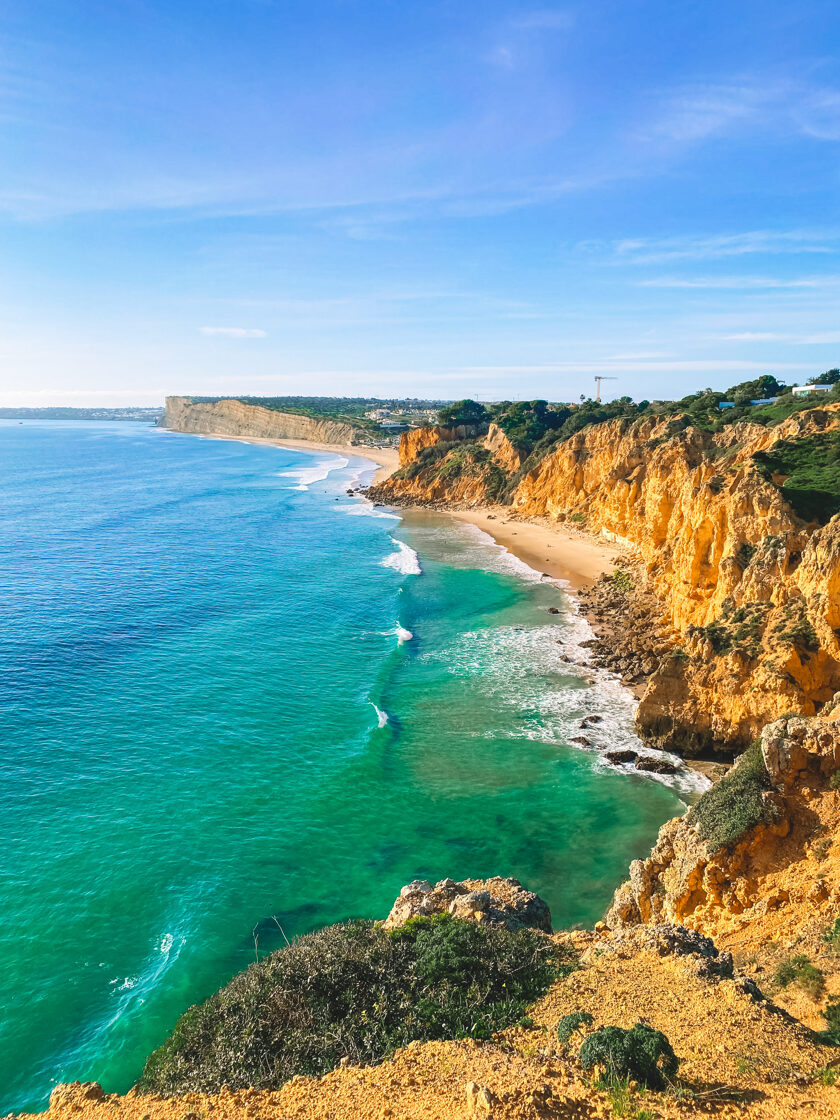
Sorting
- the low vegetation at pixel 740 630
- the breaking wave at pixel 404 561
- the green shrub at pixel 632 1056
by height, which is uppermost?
the low vegetation at pixel 740 630

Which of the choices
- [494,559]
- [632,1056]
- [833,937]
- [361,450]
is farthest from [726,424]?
[361,450]

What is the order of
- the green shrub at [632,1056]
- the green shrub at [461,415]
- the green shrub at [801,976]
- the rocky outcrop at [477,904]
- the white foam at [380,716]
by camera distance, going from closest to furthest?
the green shrub at [632,1056] < the green shrub at [801,976] < the rocky outcrop at [477,904] < the white foam at [380,716] < the green shrub at [461,415]

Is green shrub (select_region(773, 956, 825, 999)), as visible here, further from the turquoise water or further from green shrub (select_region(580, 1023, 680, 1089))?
the turquoise water

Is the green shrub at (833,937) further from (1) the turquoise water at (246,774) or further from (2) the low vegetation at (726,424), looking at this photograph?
(2) the low vegetation at (726,424)

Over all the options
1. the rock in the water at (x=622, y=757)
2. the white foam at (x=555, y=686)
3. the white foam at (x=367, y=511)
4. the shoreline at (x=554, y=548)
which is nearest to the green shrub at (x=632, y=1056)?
the white foam at (x=555, y=686)

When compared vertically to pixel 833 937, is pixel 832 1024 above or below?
above

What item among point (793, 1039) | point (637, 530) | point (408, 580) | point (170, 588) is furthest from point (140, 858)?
point (637, 530)

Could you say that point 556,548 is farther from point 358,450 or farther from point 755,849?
point 358,450
